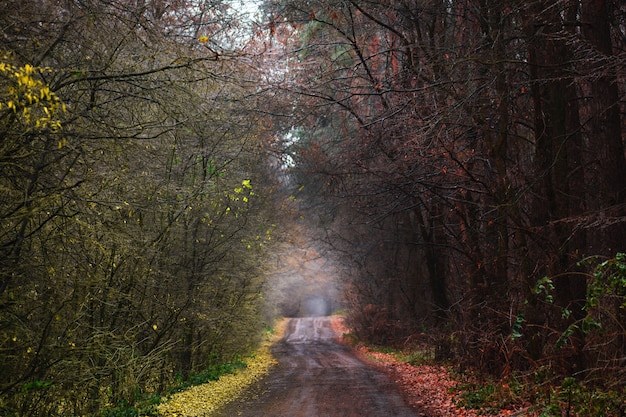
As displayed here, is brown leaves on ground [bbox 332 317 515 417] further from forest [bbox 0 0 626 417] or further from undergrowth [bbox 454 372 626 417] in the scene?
forest [bbox 0 0 626 417]

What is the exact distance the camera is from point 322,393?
39.9 feet

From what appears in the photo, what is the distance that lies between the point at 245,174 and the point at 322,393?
5.78 meters

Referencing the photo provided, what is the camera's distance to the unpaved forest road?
32.9 feet

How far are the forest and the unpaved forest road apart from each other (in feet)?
6.40

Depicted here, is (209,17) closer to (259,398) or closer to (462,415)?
(259,398)

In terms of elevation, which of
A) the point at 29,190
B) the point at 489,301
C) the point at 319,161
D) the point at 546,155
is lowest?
the point at 489,301

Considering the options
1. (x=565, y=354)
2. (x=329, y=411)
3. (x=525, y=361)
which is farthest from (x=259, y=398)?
(x=565, y=354)

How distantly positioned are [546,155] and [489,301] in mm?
3332

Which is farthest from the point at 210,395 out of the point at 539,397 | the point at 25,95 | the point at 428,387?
the point at 25,95

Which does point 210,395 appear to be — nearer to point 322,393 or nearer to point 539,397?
point 322,393

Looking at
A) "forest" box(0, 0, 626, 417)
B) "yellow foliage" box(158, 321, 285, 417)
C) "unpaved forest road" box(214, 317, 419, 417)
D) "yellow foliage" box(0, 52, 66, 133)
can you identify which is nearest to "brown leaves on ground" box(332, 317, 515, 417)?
"unpaved forest road" box(214, 317, 419, 417)

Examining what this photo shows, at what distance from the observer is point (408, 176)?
41.8 ft

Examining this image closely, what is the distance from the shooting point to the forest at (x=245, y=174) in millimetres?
6656

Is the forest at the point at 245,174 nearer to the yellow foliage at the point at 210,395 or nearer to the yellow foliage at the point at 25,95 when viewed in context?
the yellow foliage at the point at 25,95
